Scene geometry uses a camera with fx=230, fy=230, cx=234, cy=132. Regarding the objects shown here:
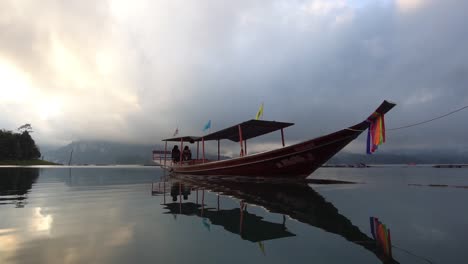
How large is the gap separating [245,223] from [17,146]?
98510 mm

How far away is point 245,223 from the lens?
464cm

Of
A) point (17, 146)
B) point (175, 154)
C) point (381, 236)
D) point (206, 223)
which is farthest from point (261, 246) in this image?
point (17, 146)

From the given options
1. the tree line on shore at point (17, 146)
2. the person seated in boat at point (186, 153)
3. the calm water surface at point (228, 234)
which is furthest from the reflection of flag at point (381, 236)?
the tree line on shore at point (17, 146)

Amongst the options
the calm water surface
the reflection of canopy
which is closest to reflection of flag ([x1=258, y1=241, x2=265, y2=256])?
the calm water surface

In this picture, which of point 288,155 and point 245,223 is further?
point 288,155

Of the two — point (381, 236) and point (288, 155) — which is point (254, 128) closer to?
point (288, 155)

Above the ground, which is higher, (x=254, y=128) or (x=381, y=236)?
(x=254, y=128)

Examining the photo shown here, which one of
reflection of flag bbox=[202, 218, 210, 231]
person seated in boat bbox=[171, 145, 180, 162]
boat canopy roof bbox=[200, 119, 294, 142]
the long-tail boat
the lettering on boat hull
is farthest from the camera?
person seated in boat bbox=[171, 145, 180, 162]

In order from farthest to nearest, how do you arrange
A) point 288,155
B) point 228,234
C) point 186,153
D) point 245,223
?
point 186,153, point 288,155, point 245,223, point 228,234

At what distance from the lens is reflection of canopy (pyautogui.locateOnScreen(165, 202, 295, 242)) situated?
3871 millimetres

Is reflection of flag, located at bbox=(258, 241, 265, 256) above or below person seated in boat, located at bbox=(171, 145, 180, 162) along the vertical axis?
below

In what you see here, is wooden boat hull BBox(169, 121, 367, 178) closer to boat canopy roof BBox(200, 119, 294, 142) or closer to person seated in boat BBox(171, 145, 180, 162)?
boat canopy roof BBox(200, 119, 294, 142)

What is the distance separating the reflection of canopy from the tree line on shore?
9593 cm

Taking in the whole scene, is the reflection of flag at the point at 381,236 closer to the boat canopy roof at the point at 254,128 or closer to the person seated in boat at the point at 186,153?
the boat canopy roof at the point at 254,128
